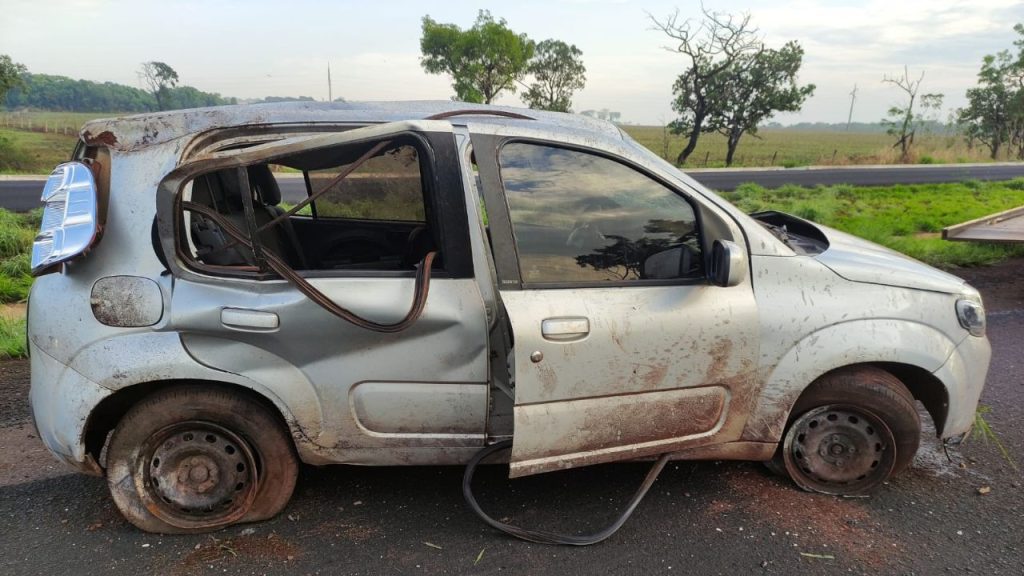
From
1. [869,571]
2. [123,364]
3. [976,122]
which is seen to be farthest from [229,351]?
[976,122]

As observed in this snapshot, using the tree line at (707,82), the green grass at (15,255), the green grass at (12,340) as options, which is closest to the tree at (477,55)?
the tree line at (707,82)

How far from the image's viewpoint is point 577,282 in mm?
2736

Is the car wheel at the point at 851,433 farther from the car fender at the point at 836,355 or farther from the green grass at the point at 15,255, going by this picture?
the green grass at the point at 15,255

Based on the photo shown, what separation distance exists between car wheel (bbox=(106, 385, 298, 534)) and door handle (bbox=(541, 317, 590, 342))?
126 cm

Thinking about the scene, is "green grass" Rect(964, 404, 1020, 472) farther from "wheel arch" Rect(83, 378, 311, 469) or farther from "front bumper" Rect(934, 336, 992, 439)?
"wheel arch" Rect(83, 378, 311, 469)

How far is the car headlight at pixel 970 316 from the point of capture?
3027 mm

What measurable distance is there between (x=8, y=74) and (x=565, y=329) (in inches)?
1184

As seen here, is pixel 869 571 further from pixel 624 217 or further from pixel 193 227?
pixel 193 227

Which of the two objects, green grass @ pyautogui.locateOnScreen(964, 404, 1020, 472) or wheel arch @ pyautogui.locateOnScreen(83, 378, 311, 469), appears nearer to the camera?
wheel arch @ pyautogui.locateOnScreen(83, 378, 311, 469)

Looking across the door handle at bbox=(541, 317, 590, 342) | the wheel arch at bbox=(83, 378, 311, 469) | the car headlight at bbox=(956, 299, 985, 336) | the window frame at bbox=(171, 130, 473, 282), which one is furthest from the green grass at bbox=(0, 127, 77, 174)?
the car headlight at bbox=(956, 299, 985, 336)

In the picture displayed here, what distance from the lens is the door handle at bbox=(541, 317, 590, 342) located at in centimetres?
260

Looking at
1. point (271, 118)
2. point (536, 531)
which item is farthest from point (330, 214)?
point (536, 531)

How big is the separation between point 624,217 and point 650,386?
736mm

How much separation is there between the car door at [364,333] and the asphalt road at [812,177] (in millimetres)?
15695
